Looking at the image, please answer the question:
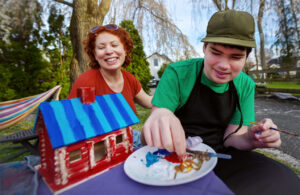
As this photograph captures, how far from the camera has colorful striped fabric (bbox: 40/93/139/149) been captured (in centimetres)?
79

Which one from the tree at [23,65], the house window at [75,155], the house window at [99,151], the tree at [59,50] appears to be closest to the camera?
the house window at [75,155]

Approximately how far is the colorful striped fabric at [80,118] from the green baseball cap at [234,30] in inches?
27.0

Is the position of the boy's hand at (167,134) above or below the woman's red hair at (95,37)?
below

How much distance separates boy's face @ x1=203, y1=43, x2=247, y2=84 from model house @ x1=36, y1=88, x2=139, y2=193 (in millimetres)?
607

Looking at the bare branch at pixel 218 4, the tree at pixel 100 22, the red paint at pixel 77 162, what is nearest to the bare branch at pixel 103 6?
the tree at pixel 100 22

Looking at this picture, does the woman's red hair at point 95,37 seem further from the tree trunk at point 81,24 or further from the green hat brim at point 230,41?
the tree trunk at point 81,24

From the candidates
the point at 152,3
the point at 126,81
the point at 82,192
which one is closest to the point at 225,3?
the point at 152,3

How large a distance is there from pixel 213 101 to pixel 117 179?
88 centimetres

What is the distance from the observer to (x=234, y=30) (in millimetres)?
1023

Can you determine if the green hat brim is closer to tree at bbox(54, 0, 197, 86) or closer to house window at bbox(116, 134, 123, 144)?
house window at bbox(116, 134, 123, 144)

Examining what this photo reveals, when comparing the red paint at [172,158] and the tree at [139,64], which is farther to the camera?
the tree at [139,64]

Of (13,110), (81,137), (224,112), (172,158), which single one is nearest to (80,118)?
(81,137)

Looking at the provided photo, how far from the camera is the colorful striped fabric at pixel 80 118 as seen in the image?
788 mm

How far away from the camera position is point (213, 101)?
1.33 meters
